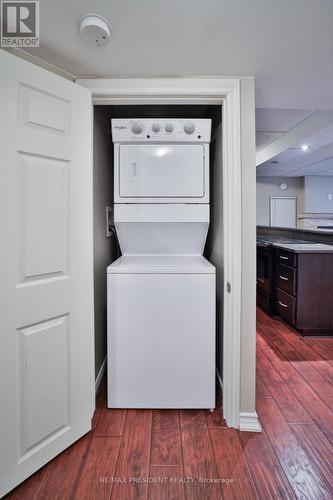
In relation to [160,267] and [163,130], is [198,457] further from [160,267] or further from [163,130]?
[163,130]

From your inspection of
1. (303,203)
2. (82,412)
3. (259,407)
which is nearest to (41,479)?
(82,412)

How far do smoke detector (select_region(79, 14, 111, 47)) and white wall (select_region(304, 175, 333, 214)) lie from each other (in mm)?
6621

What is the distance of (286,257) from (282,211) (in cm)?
433

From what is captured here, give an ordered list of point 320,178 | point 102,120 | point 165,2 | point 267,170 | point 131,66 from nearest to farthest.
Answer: point 165,2, point 131,66, point 102,120, point 267,170, point 320,178

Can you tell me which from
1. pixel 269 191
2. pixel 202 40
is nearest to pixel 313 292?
pixel 202 40

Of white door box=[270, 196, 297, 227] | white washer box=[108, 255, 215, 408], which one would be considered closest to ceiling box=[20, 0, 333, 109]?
white washer box=[108, 255, 215, 408]

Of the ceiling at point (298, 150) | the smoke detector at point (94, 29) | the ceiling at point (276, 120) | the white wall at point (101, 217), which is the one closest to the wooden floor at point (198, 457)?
the white wall at point (101, 217)

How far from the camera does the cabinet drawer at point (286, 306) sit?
112 inches

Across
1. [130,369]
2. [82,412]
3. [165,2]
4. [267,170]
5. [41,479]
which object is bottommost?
[41,479]

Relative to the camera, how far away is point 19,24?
110 centimetres

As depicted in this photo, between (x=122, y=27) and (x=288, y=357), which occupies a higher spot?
(x=122, y=27)

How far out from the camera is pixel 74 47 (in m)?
1.24

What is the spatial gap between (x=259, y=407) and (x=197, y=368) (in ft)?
1.75

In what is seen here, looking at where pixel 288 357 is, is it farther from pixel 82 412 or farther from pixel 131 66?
pixel 131 66
